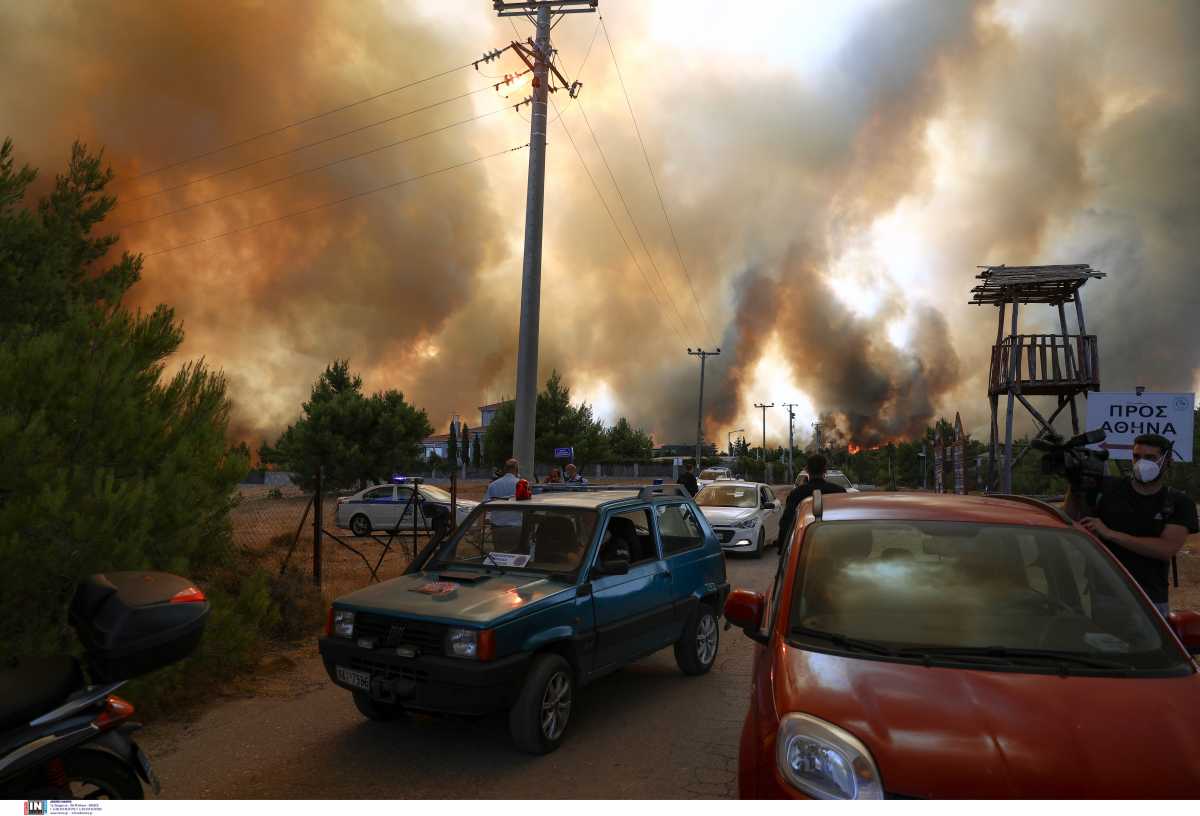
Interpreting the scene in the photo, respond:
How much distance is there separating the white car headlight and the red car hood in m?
2.25

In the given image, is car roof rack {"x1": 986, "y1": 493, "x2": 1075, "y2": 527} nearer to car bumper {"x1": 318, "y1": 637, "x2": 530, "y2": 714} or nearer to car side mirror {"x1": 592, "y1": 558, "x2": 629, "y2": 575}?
car side mirror {"x1": 592, "y1": 558, "x2": 629, "y2": 575}

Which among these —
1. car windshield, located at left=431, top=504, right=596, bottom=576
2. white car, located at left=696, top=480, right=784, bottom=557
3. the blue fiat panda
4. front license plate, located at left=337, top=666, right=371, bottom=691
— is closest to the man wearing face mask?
the blue fiat panda

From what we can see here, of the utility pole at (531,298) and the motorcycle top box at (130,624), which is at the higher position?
the utility pole at (531,298)

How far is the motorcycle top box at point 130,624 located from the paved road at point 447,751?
1.86 meters

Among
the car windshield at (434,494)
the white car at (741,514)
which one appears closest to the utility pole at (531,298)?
the white car at (741,514)

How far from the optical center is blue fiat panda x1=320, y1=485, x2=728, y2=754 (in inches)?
185

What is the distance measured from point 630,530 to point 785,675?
3377mm

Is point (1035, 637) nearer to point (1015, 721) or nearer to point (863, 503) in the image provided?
point (1015, 721)

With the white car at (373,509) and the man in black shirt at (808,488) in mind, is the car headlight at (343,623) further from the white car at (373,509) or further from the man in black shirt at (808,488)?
the white car at (373,509)

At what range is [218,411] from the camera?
22.4 ft

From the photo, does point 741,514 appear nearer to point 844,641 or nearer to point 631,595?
point 631,595

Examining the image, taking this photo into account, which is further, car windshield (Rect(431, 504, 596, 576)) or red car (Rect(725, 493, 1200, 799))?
car windshield (Rect(431, 504, 596, 576))

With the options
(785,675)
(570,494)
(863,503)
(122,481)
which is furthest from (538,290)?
(785,675)

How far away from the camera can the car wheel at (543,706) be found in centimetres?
473
